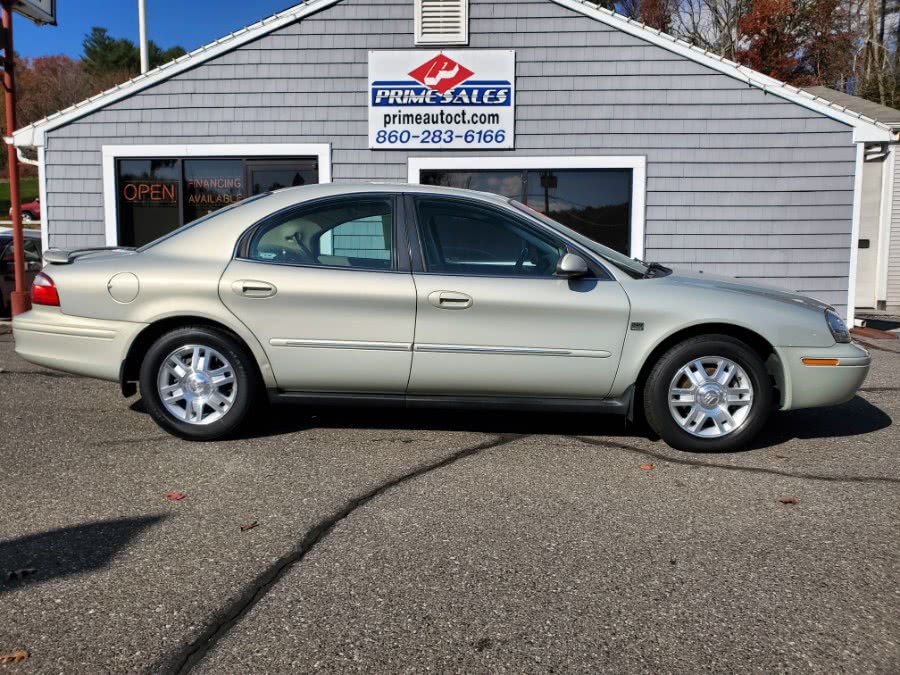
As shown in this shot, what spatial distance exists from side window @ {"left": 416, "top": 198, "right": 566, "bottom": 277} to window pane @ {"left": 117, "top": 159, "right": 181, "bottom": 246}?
6.74 m

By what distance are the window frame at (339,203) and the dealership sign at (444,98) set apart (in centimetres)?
548

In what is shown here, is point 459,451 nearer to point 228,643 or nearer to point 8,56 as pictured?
point 228,643

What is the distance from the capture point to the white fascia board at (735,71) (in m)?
9.68

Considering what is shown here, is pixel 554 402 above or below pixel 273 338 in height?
below

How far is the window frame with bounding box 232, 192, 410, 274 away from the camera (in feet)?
15.6

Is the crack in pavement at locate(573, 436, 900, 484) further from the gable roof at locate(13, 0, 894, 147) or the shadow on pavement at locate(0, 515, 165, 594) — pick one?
the gable roof at locate(13, 0, 894, 147)

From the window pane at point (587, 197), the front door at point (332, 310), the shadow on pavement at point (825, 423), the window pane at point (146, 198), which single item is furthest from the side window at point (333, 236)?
the window pane at point (146, 198)

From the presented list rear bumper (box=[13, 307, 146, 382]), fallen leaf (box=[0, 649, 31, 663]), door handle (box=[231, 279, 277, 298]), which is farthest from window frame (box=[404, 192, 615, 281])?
fallen leaf (box=[0, 649, 31, 663])

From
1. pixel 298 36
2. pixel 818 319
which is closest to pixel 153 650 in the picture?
pixel 818 319

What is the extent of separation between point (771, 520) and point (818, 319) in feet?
5.23

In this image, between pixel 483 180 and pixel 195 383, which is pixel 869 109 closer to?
pixel 483 180

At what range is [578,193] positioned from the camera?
402 inches

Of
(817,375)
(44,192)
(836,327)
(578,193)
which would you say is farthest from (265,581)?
(44,192)

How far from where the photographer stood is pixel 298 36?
10164mm
